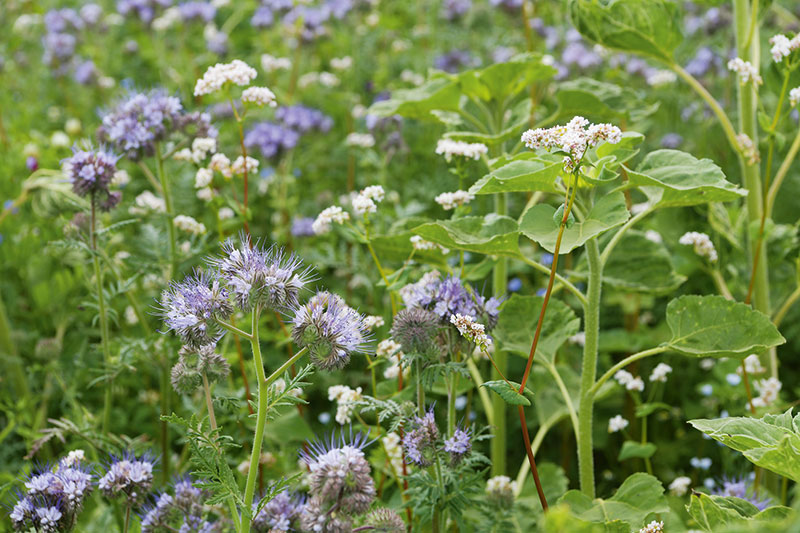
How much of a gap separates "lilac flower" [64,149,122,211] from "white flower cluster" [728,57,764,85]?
1783 millimetres

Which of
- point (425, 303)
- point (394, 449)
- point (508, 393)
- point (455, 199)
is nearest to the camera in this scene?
point (508, 393)

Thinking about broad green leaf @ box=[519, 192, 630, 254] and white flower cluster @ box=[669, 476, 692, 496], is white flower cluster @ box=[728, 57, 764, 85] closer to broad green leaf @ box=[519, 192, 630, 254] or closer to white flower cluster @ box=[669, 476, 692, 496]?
broad green leaf @ box=[519, 192, 630, 254]

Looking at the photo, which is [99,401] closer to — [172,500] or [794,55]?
[172,500]

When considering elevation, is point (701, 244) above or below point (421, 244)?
below

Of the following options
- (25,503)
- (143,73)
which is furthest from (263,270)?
(143,73)

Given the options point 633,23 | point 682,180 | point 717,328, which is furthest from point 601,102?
point 717,328

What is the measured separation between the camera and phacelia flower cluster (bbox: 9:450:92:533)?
181 cm

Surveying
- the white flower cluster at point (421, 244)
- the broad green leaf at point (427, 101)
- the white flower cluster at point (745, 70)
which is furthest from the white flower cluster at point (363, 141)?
the white flower cluster at point (745, 70)

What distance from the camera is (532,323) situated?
229 centimetres

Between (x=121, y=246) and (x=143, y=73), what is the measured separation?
88.3 inches

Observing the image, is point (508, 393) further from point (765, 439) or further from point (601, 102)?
point (601, 102)

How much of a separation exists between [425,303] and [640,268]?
2.80 feet

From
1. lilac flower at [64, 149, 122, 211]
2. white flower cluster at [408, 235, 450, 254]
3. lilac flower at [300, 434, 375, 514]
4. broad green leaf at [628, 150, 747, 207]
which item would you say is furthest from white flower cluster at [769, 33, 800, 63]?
Answer: lilac flower at [64, 149, 122, 211]

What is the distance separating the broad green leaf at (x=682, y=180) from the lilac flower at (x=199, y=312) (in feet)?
3.05
